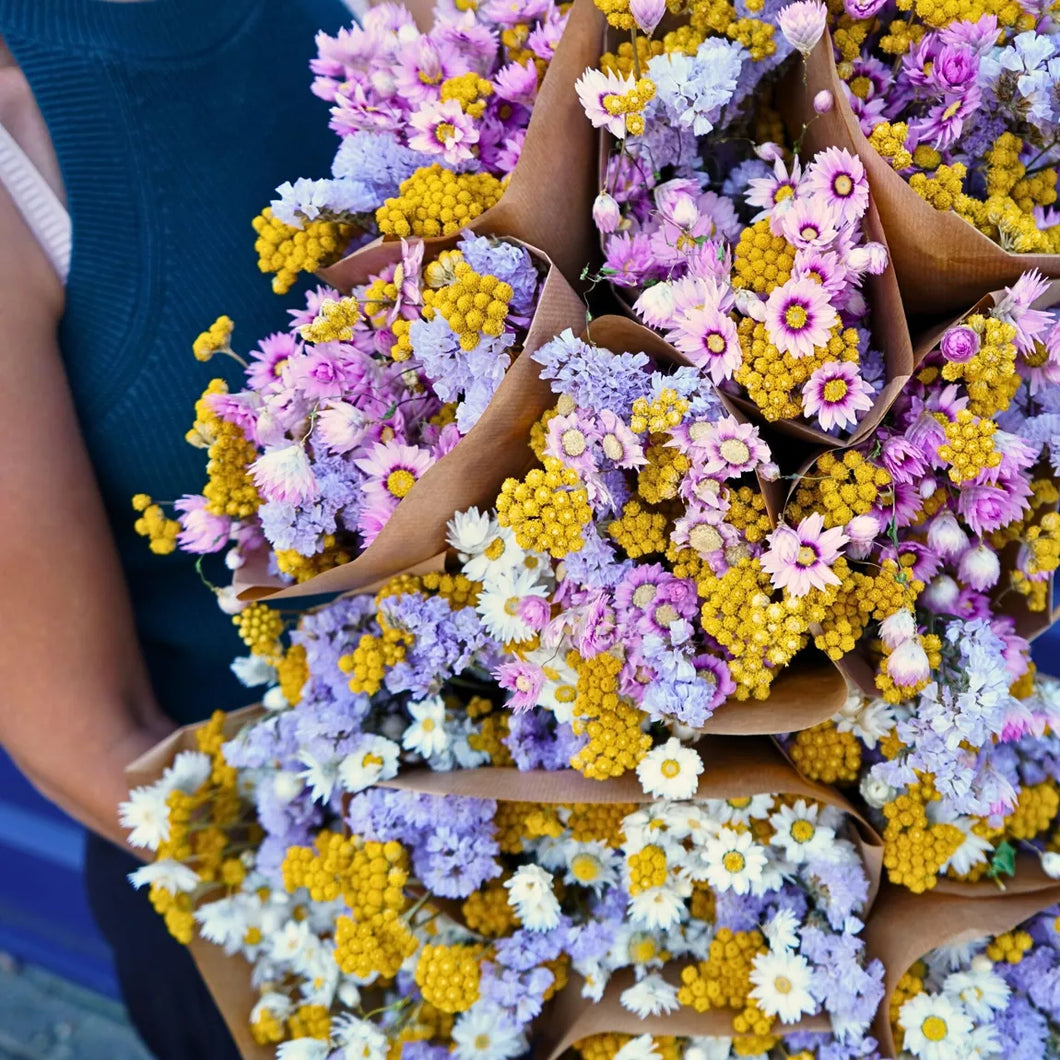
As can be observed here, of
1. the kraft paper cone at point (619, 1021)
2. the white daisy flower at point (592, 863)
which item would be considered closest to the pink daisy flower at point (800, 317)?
the white daisy flower at point (592, 863)

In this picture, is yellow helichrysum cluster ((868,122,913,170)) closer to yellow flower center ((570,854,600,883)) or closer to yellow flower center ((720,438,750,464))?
yellow flower center ((720,438,750,464))

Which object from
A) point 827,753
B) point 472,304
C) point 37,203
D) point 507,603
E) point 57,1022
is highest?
point 37,203

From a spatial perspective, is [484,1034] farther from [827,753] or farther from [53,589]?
[53,589]

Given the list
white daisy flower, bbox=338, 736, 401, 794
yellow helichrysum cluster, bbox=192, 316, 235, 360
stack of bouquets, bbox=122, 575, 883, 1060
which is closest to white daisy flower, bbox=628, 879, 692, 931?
stack of bouquets, bbox=122, 575, 883, 1060

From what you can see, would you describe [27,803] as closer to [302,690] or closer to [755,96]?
[302,690]

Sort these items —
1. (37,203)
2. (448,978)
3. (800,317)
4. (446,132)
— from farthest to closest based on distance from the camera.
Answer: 1. (37,203)
2. (448,978)
3. (446,132)
4. (800,317)

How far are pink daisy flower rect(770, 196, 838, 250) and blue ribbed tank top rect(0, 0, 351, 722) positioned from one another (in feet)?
1.95

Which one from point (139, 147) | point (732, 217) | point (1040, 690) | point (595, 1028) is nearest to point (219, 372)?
point (139, 147)

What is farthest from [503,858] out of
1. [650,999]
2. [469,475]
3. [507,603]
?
[469,475]

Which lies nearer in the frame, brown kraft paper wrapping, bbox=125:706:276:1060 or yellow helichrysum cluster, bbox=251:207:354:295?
yellow helichrysum cluster, bbox=251:207:354:295

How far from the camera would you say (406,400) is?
2.29 ft

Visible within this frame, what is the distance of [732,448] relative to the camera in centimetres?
58

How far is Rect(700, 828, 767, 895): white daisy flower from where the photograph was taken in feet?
2.40

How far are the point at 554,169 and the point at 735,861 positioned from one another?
547 mm
